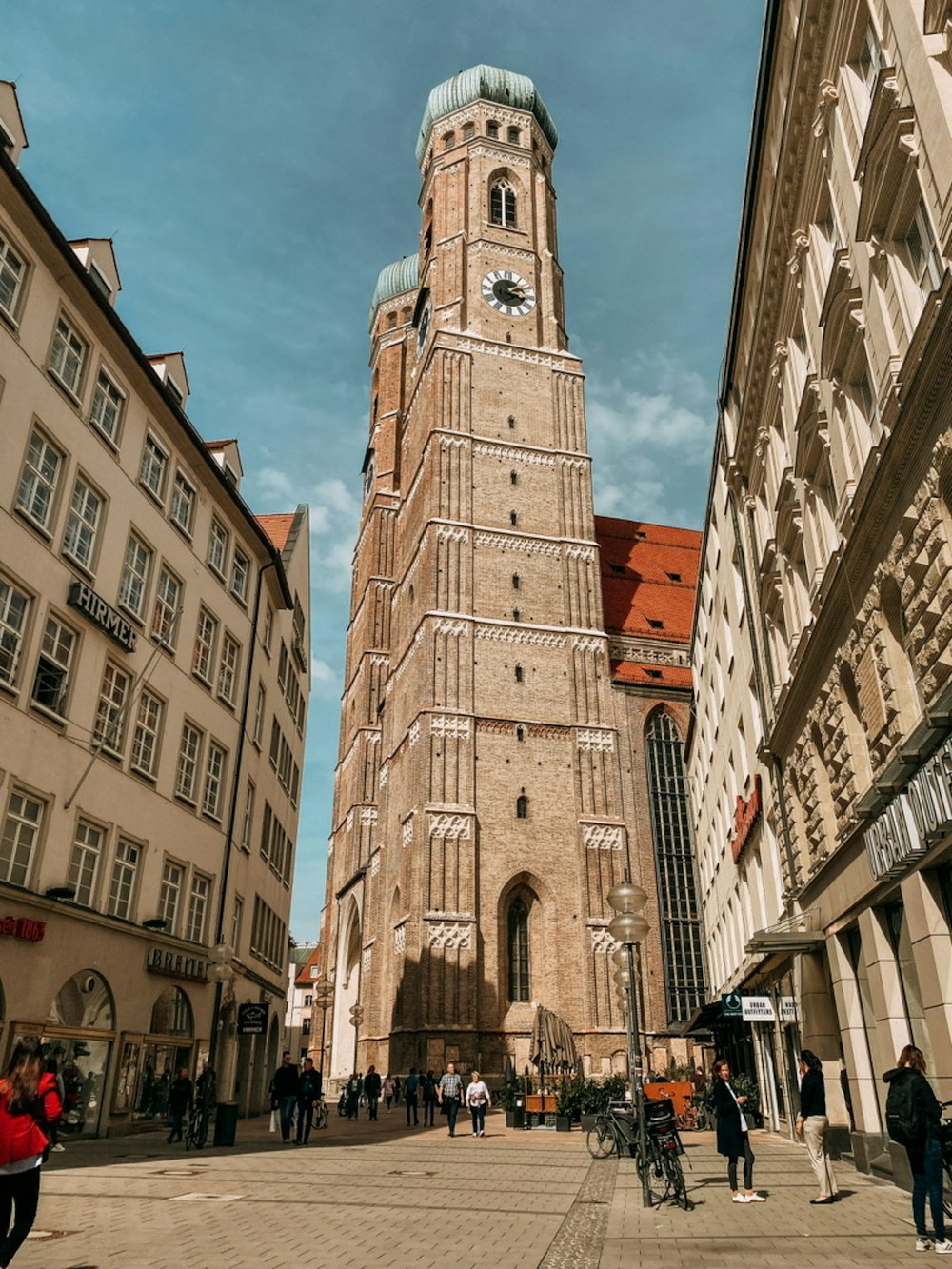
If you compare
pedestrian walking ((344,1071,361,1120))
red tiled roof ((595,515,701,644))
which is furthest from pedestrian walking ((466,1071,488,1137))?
red tiled roof ((595,515,701,644))

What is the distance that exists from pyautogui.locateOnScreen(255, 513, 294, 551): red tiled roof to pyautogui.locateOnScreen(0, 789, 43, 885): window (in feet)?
59.1

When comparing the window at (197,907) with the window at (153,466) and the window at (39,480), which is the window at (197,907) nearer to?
the window at (153,466)

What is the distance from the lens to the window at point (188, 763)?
2045 cm

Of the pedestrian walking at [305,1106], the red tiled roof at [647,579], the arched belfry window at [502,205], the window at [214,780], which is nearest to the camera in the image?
the pedestrian walking at [305,1106]

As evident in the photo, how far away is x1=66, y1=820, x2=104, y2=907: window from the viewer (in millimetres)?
15984

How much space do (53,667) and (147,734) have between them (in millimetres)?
3573

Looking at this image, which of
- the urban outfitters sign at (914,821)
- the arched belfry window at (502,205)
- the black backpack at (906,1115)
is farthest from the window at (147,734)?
the arched belfry window at (502,205)

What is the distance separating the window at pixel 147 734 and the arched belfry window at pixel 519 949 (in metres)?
21.2

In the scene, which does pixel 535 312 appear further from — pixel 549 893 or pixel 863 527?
pixel 863 527

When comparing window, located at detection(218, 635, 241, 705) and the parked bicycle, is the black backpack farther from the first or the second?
window, located at detection(218, 635, 241, 705)

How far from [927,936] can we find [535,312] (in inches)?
1752

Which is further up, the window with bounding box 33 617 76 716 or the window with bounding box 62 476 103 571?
the window with bounding box 62 476 103 571

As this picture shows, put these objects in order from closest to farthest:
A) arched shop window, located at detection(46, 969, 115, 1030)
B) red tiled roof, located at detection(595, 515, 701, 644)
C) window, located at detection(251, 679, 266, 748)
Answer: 1. arched shop window, located at detection(46, 969, 115, 1030)
2. window, located at detection(251, 679, 266, 748)
3. red tiled roof, located at detection(595, 515, 701, 644)

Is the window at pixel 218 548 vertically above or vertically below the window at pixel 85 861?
above
